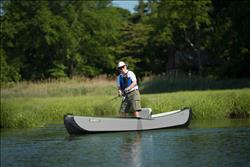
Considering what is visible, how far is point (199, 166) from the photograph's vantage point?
12359mm

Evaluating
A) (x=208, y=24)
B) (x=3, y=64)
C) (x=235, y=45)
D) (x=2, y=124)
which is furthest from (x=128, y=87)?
(x=3, y=64)

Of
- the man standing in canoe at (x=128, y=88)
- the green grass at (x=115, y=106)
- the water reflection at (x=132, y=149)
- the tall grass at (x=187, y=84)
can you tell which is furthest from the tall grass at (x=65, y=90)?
the water reflection at (x=132, y=149)

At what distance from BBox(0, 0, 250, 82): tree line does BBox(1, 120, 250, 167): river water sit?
27.3 m

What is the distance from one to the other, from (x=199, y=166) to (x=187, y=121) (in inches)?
303

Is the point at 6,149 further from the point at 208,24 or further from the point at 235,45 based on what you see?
the point at 208,24

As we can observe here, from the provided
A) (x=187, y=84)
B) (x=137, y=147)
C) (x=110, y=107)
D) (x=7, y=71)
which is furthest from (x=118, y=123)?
(x=7, y=71)

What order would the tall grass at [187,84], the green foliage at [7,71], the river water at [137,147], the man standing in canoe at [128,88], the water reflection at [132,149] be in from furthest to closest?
1. the green foliage at [7,71]
2. the tall grass at [187,84]
3. the man standing in canoe at [128,88]
4. the water reflection at [132,149]
5. the river water at [137,147]

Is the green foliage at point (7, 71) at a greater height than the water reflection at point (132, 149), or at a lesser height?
greater

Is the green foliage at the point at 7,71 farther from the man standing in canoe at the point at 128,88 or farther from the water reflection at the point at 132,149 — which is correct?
the water reflection at the point at 132,149

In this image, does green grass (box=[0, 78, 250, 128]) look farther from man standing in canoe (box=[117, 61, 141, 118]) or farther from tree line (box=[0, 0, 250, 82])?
tree line (box=[0, 0, 250, 82])

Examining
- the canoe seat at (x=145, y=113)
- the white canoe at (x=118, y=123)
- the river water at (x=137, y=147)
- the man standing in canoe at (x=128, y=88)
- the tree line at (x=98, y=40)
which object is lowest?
the river water at (x=137, y=147)

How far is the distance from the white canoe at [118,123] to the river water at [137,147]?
0.29m

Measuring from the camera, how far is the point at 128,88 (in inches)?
739

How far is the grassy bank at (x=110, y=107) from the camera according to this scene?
880 inches
